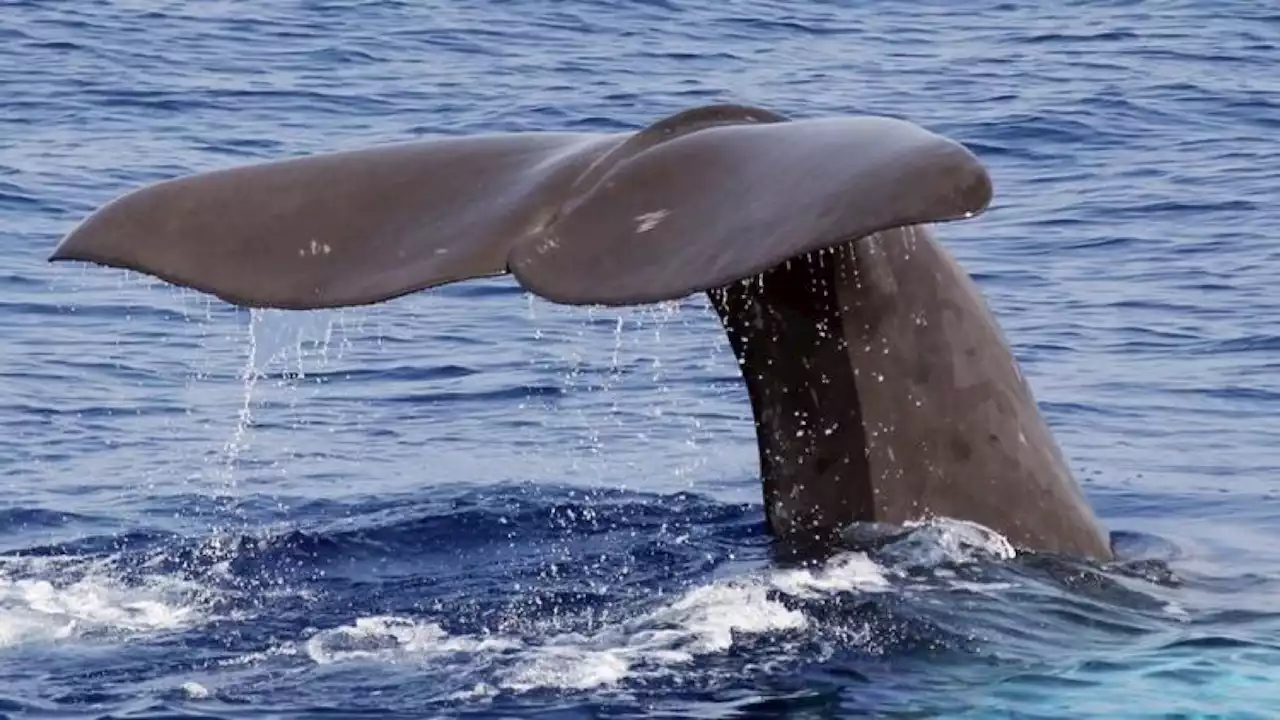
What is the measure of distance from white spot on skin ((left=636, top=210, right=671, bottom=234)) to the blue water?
3.26 ft

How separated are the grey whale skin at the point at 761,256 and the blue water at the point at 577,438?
0.20 meters

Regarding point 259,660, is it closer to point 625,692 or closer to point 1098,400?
point 625,692

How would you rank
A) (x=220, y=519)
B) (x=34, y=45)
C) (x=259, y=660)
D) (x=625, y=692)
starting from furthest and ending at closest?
(x=34, y=45)
(x=220, y=519)
(x=259, y=660)
(x=625, y=692)

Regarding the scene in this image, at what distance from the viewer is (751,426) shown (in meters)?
9.92

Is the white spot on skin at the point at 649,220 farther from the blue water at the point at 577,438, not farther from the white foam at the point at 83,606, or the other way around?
the white foam at the point at 83,606

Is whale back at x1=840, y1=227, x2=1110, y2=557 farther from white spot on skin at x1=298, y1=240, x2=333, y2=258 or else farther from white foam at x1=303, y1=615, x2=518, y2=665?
white spot on skin at x1=298, y1=240, x2=333, y2=258

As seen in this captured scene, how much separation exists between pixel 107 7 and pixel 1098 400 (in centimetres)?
1614

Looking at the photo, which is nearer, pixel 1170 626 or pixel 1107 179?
pixel 1170 626

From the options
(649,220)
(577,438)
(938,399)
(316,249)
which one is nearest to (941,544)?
(938,399)

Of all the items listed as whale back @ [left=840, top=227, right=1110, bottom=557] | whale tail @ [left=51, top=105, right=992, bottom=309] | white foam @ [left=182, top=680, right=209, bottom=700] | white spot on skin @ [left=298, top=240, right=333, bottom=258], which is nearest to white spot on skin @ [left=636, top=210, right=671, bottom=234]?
whale tail @ [left=51, top=105, right=992, bottom=309]

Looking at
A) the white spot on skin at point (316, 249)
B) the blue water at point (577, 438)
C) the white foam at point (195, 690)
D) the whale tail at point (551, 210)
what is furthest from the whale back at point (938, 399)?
the white foam at point (195, 690)

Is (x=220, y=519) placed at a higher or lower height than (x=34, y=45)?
lower

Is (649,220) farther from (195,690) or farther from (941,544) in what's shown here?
(195,690)

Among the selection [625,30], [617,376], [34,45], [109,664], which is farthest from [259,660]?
[625,30]
